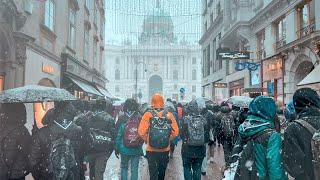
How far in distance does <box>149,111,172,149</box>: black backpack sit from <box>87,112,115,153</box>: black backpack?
0.76 m

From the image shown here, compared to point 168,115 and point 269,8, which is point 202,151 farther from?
point 269,8

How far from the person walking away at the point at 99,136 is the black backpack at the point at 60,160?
166 cm

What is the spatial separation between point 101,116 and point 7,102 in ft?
6.20

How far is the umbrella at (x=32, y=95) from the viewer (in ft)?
17.6

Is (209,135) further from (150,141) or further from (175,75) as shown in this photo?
(175,75)

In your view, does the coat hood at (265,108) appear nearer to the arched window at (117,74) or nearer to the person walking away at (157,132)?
the person walking away at (157,132)

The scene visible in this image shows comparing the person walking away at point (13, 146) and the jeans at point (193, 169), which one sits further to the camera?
the jeans at point (193, 169)

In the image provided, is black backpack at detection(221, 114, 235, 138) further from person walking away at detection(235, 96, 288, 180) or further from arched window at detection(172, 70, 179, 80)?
arched window at detection(172, 70, 179, 80)

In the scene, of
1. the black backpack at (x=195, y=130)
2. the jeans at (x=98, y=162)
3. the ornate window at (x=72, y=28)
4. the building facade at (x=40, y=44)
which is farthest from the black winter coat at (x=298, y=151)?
the ornate window at (x=72, y=28)

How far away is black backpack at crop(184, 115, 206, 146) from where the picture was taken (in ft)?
24.1

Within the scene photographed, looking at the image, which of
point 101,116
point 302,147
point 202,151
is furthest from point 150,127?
point 302,147

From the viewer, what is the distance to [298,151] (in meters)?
3.90

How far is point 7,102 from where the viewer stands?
519cm

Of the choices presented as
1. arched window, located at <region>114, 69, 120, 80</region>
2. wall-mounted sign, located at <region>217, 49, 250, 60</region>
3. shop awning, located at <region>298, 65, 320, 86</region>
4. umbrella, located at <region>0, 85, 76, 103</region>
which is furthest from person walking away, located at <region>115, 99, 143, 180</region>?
arched window, located at <region>114, 69, 120, 80</region>
